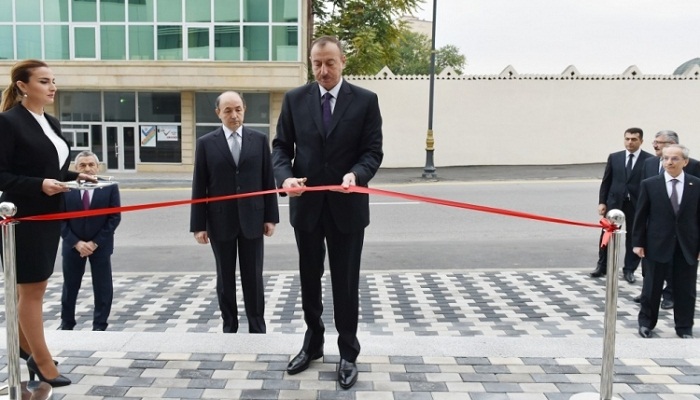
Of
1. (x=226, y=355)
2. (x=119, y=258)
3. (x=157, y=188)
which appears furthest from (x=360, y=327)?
(x=157, y=188)

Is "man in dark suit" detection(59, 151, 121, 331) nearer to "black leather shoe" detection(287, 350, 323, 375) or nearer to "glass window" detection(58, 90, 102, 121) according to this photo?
"black leather shoe" detection(287, 350, 323, 375)

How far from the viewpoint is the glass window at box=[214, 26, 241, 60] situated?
24609 mm

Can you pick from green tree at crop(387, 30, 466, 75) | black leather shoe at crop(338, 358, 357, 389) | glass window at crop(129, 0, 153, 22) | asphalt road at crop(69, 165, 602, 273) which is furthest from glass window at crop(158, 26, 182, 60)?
green tree at crop(387, 30, 466, 75)

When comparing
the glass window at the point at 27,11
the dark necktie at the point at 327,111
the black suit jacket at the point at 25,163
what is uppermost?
the glass window at the point at 27,11

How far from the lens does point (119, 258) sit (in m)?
9.20

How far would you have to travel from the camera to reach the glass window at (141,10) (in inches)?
971

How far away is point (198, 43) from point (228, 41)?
1.20 meters

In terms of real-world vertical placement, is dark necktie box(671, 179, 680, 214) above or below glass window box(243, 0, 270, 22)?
below

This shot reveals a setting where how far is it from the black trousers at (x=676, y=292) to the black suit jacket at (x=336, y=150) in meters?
3.11

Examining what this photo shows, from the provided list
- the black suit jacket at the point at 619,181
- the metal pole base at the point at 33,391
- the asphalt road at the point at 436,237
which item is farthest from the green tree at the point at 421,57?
the metal pole base at the point at 33,391

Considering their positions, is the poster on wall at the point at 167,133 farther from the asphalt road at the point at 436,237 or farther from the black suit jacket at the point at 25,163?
the black suit jacket at the point at 25,163

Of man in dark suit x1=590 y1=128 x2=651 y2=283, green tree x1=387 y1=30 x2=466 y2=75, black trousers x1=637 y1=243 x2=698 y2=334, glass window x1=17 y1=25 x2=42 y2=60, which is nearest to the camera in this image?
black trousers x1=637 y1=243 x2=698 y2=334

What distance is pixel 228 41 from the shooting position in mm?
24641

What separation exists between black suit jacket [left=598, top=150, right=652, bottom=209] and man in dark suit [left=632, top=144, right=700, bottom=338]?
1.68 metres
